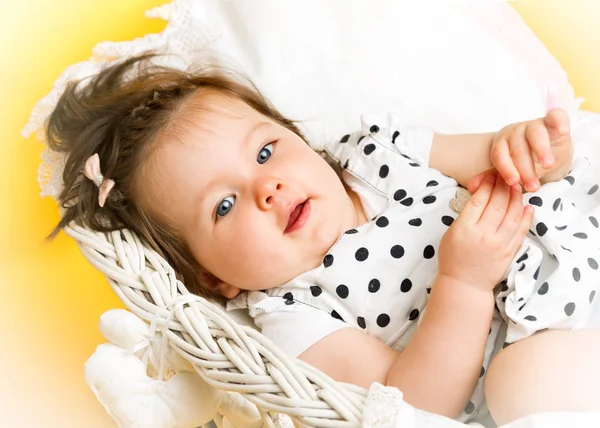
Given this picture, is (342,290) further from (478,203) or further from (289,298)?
(478,203)

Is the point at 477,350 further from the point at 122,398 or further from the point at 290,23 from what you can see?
the point at 290,23

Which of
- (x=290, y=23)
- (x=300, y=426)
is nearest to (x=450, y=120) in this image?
(x=290, y=23)

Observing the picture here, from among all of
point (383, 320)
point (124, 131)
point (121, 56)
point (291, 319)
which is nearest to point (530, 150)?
point (383, 320)

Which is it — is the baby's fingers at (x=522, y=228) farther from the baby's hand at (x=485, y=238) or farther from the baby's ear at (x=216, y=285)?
the baby's ear at (x=216, y=285)

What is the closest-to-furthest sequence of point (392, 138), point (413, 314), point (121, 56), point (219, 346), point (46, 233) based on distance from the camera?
point (219, 346), point (413, 314), point (392, 138), point (121, 56), point (46, 233)

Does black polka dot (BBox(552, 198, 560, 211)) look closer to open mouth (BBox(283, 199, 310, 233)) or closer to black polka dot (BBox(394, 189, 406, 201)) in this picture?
black polka dot (BBox(394, 189, 406, 201))

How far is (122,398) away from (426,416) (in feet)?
1.41

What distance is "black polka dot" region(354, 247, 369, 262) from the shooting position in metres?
1.19

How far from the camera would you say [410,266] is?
118 centimetres

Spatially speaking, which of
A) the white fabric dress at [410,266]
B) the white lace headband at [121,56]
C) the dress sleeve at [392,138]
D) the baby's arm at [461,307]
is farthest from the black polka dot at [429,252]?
the white lace headband at [121,56]

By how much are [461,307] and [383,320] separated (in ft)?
0.57

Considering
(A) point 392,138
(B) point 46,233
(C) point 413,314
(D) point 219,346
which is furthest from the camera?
(B) point 46,233

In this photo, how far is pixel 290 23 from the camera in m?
1.67

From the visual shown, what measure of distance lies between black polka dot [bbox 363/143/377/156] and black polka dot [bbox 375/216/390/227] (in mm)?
157
